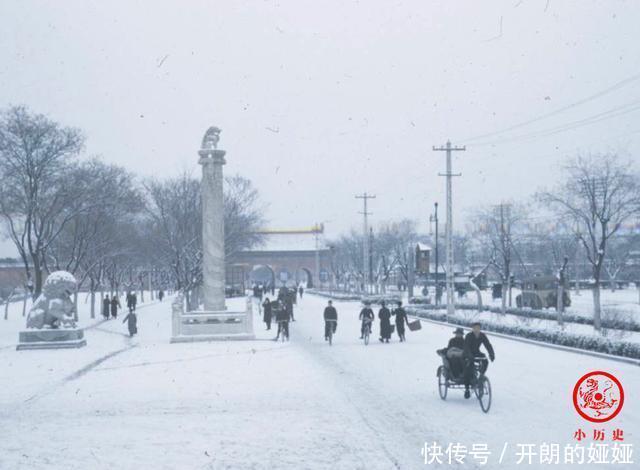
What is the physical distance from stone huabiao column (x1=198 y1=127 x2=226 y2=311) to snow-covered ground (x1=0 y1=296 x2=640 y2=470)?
667 centimetres

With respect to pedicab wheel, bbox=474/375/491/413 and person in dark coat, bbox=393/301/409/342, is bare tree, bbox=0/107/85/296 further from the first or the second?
pedicab wheel, bbox=474/375/491/413

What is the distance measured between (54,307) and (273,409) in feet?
43.7

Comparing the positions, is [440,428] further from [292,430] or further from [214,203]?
[214,203]

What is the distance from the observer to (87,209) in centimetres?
3241

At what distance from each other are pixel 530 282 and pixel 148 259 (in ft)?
102

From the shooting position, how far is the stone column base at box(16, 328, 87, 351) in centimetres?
2184

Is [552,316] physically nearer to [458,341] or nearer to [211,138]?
[211,138]

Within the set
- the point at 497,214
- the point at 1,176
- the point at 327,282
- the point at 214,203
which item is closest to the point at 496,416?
the point at 214,203

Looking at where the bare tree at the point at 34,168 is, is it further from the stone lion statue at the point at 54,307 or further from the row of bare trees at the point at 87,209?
the stone lion statue at the point at 54,307

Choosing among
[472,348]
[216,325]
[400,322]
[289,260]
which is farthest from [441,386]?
[289,260]

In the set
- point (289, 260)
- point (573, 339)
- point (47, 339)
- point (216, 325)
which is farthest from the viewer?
point (289, 260)

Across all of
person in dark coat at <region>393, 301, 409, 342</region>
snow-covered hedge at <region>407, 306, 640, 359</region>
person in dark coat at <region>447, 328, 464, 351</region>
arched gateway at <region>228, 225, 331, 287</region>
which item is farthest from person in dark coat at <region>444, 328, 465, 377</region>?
arched gateway at <region>228, 225, 331, 287</region>

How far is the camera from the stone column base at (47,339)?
21844 millimetres

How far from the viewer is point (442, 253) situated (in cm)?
9381
